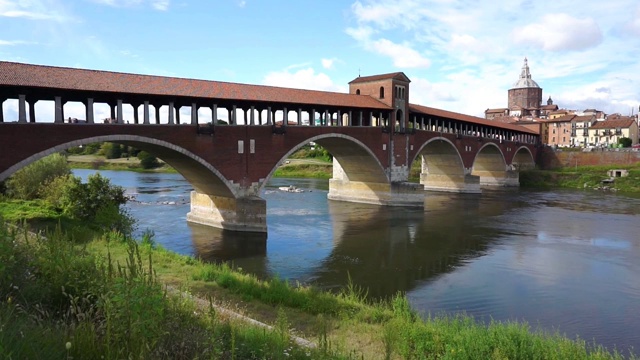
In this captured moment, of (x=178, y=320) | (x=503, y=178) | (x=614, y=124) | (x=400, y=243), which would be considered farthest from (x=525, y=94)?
(x=178, y=320)

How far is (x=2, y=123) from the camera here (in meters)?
16.8

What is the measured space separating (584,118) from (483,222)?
227ft

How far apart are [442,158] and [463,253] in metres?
27.8

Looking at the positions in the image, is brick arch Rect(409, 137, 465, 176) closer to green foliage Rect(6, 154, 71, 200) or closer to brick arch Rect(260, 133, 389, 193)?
brick arch Rect(260, 133, 389, 193)

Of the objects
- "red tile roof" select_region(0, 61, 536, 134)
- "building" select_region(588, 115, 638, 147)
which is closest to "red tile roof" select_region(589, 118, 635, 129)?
"building" select_region(588, 115, 638, 147)

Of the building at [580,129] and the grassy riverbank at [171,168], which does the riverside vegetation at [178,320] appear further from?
the building at [580,129]

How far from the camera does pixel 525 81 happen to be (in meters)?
122

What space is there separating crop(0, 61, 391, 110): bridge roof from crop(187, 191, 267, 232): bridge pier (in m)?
5.64

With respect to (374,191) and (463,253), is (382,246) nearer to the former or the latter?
(463,253)

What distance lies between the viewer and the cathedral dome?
120688mm

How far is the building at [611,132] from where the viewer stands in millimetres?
80281

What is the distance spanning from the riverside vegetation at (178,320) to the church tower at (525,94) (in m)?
117

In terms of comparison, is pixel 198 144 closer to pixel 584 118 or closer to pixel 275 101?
pixel 275 101

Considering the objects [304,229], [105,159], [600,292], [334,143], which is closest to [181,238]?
[304,229]
